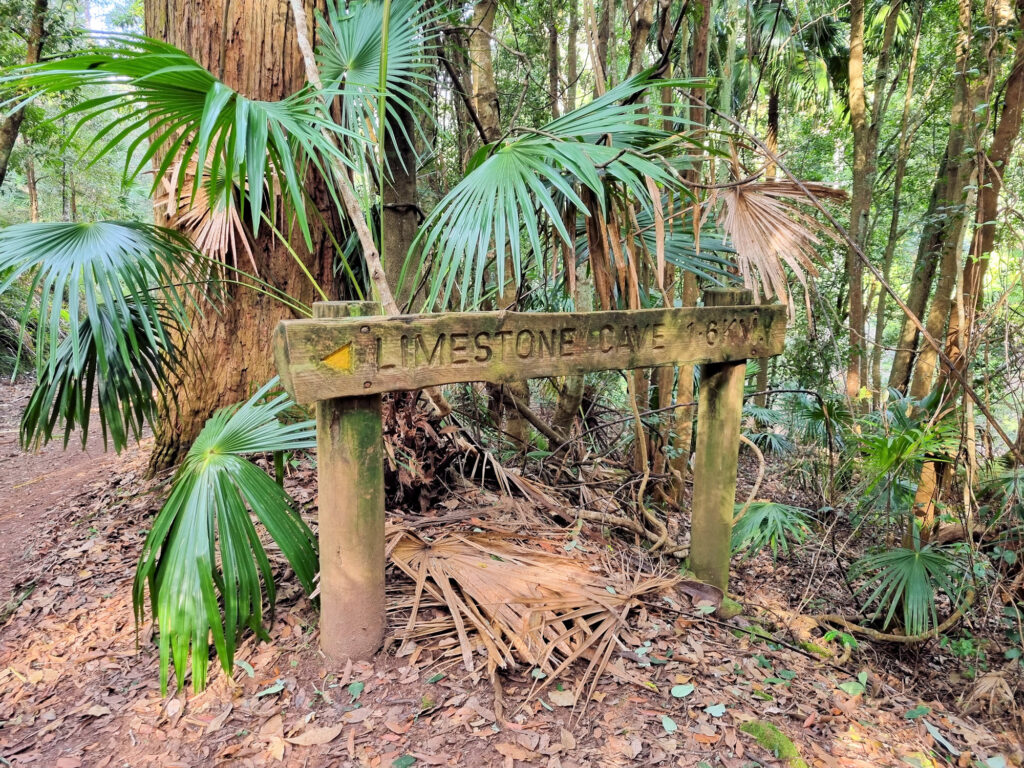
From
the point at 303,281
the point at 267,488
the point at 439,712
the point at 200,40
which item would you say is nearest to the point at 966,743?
the point at 439,712

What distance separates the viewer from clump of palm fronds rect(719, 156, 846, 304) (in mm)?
2443

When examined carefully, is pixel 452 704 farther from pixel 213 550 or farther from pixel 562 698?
pixel 213 550

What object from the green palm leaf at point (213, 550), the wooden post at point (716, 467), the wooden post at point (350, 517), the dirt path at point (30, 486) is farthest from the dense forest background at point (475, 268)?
the dirt path at point (30, 486)

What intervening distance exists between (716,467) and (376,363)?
1.72 metres

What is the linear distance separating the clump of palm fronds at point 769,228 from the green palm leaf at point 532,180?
1.35 feet

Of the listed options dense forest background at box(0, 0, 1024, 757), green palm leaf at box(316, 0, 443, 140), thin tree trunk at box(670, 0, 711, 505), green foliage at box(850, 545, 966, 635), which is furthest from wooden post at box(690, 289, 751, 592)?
green palm leaf at box(316, 0, 443, 140)

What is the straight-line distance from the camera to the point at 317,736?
6.01 feet

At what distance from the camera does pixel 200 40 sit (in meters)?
3.38

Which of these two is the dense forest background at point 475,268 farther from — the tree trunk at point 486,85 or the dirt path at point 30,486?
the dirt path at point 30,486

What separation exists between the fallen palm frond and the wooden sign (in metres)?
0.89

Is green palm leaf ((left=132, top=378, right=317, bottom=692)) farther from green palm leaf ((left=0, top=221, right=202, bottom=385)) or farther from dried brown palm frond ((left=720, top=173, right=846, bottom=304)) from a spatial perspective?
dried brown palm frond ((left=720, top=173, right=846, bottom=304))

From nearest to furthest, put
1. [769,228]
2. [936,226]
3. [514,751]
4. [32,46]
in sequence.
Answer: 1. [514,751]
2. [769,228]
3. [936,226]
4. [32,46]

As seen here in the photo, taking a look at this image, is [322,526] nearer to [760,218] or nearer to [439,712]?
[439,712]

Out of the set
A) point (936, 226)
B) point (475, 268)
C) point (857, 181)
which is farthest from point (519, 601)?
point (857, 181)
